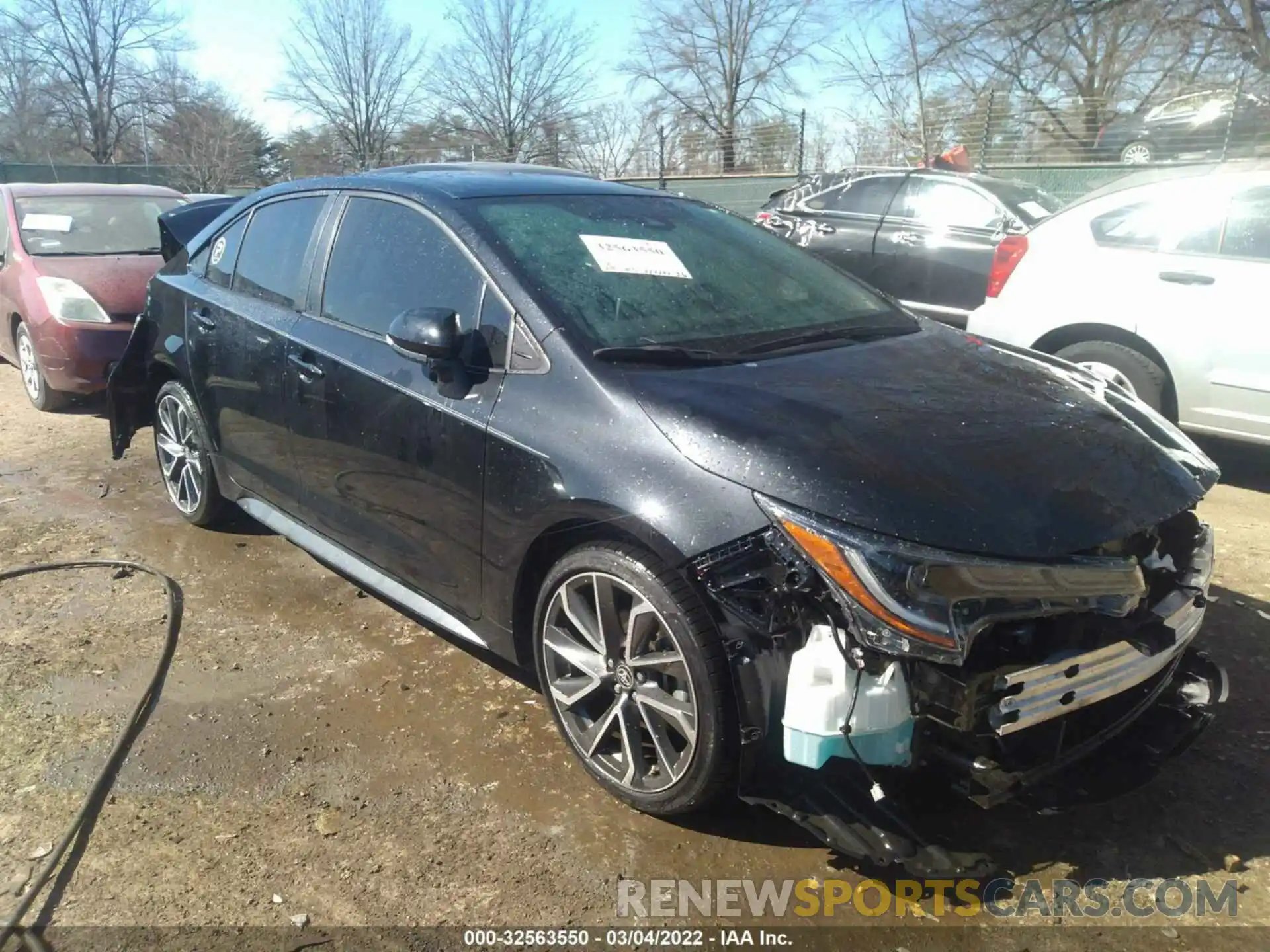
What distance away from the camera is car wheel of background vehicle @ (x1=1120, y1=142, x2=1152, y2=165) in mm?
15873

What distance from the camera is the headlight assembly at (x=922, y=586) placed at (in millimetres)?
2055

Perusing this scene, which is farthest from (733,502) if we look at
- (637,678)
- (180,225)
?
(180,225)

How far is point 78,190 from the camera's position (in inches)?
313

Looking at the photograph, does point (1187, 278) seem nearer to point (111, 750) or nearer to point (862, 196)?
point (862, 196)

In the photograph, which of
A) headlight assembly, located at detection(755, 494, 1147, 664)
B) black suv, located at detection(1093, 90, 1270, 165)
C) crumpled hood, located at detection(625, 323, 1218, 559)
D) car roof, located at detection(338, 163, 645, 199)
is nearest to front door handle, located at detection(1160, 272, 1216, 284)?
crumpled hood, located at detection(625, 323, 1218, 559)

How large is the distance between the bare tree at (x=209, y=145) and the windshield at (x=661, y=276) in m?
35.1

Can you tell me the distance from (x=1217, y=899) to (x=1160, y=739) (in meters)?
0.39

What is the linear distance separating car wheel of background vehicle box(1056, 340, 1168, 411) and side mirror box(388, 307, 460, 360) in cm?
366

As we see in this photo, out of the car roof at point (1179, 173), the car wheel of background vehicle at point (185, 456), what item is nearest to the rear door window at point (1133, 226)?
the car roof at point (1179, 173)

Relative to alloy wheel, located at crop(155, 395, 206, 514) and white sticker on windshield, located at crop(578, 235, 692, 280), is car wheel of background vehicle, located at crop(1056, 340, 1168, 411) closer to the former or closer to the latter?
white sticker on windshield, located at crop(578, 235, 692, 280)

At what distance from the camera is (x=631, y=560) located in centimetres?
243

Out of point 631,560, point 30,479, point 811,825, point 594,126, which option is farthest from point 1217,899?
point 594,126

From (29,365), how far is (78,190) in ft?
5.60

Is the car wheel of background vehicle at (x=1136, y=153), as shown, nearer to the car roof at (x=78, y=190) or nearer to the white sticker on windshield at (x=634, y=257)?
the car roof at (x=78, y=190)
